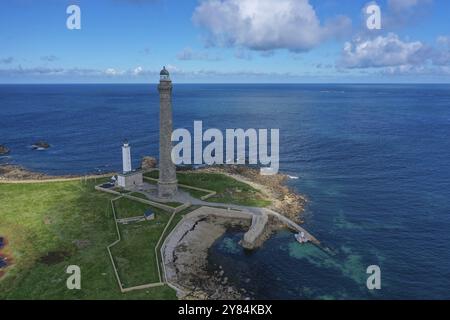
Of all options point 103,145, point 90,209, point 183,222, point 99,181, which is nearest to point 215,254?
point 183,222

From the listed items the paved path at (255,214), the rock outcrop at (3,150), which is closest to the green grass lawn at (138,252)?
the paved path at (255,214)

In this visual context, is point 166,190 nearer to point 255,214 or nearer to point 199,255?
point 255,214

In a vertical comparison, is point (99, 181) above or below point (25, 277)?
above

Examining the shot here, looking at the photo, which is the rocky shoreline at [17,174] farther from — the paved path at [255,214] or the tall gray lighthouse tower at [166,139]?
the tall gray lighthouse tower at [166,139]

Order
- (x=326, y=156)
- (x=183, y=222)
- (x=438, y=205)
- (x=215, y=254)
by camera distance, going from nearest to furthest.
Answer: (x=215, y=254), (x=183, y=222), (x=438, y=205), (x=326, y=156)

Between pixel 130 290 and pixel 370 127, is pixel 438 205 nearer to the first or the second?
pixel 130 290

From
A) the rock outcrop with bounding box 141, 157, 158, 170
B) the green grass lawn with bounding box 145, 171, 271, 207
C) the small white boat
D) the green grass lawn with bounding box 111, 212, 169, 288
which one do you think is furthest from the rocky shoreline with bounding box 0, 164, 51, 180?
the small white boat

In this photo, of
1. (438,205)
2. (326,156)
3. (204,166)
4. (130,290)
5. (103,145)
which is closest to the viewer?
(130,290)
